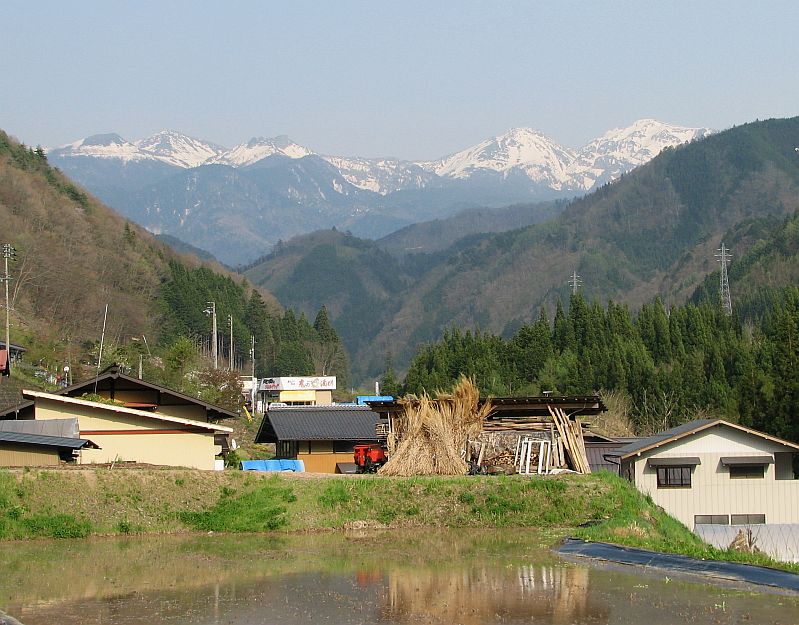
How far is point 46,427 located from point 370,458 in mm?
8376

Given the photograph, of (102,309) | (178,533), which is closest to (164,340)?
(102,309)

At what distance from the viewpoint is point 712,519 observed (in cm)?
2908

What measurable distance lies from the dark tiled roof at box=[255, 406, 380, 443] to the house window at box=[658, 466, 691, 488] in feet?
34.8

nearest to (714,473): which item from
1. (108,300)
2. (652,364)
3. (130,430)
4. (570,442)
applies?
(570,442)

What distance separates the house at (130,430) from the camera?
29.5 metres

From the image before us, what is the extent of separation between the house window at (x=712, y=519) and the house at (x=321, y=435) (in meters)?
11.2

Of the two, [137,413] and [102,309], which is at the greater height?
[102,309]

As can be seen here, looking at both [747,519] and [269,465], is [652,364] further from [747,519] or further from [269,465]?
[269,465]

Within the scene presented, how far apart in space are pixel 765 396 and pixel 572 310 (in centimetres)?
3211

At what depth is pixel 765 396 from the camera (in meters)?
46.5

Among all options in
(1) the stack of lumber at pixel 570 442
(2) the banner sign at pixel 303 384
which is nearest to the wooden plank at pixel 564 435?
(1) the stack of lumber at pixel 570 442

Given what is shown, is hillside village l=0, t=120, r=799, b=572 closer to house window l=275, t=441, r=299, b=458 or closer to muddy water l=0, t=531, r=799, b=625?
house window l=275, t=441, r=299, b=458

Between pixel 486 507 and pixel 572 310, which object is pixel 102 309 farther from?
pixel 486 507

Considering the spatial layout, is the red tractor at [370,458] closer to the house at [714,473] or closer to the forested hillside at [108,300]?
the house at [714,473]
